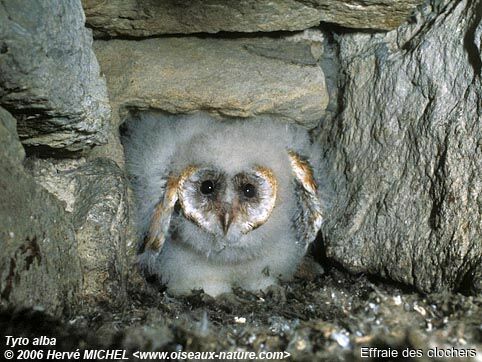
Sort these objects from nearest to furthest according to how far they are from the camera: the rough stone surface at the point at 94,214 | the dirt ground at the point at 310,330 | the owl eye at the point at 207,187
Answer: the dirt ground at the point at 310,330 < the rough stone surface at the point at 94,214 < the owl eye at the point at 207,187

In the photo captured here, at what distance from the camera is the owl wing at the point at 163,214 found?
2.44 metres

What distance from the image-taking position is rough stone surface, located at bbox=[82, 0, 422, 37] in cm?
194

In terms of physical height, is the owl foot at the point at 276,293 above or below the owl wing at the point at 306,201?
below

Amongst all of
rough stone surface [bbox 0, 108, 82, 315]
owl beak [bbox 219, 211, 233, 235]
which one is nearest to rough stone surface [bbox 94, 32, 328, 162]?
owl beak [bbox 219, 211, 233, 235]

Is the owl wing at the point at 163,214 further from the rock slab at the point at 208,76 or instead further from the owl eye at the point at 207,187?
the rock slab at the point at 208,76

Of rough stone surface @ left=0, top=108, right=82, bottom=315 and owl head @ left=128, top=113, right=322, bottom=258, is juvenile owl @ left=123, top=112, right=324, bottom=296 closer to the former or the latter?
owl head @ left=128, top=113, right=322, bottom=258

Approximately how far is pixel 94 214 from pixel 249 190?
1.00m

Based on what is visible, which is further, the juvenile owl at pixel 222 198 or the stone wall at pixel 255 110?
the juvenile owl at pixel 222 198

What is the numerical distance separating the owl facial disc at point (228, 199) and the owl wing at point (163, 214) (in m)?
0.03

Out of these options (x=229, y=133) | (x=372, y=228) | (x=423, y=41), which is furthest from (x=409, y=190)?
(x=229, y=133)

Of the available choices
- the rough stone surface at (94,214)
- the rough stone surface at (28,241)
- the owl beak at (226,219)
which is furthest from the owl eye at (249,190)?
the rough stone surface at (28,241)

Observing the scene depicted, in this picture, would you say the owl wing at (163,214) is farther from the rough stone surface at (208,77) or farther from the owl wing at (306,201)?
the owl wing at (306,201)

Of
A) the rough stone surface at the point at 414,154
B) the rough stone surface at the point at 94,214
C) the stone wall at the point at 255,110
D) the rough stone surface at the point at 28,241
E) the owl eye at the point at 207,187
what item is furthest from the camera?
the owl eye at the point at 207,187

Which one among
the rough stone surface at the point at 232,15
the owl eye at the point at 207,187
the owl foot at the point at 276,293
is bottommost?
the owl foot at the point at 276,293
